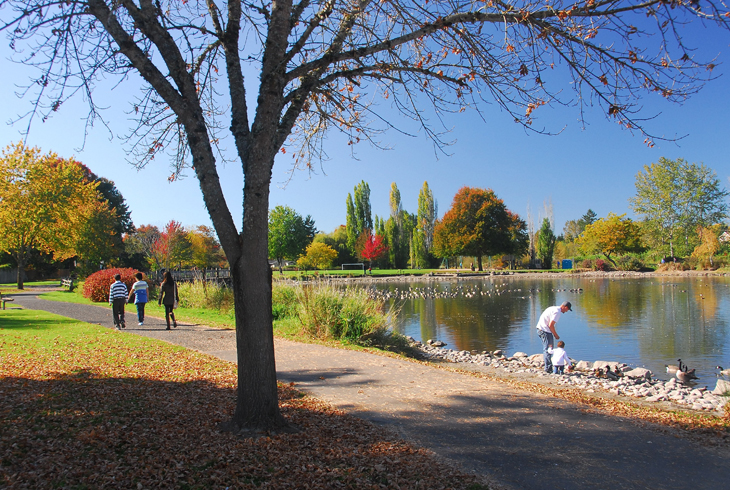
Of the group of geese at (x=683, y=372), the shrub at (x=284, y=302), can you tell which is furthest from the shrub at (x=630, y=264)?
the shrub at (x=284, y=302)

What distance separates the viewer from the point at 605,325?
57.4ft

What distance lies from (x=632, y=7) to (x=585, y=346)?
479 inches

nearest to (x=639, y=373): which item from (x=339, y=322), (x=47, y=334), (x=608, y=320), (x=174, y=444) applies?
(x=339, y=322)

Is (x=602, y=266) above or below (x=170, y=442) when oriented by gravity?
above

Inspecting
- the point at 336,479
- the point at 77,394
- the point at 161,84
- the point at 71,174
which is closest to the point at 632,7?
the point at 161,84

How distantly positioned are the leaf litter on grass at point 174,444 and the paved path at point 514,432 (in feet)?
1.43

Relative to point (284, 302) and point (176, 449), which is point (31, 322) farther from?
point (176, 449)

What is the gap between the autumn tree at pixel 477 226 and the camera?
2188 inches

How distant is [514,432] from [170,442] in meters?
3.51

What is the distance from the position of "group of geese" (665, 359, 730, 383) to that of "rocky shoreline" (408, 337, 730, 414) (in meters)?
0.16

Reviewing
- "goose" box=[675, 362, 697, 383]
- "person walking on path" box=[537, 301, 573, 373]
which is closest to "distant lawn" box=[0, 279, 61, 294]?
"person walking on path" box=[537, 301, 573, 373]

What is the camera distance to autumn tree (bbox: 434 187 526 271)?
55.6m

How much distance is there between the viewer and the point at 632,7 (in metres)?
4.09

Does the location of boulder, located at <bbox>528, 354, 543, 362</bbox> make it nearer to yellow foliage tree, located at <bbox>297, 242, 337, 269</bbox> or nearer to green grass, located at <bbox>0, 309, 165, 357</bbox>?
green grass, located at <bbox>0, 309, 165, 357</bbox>
